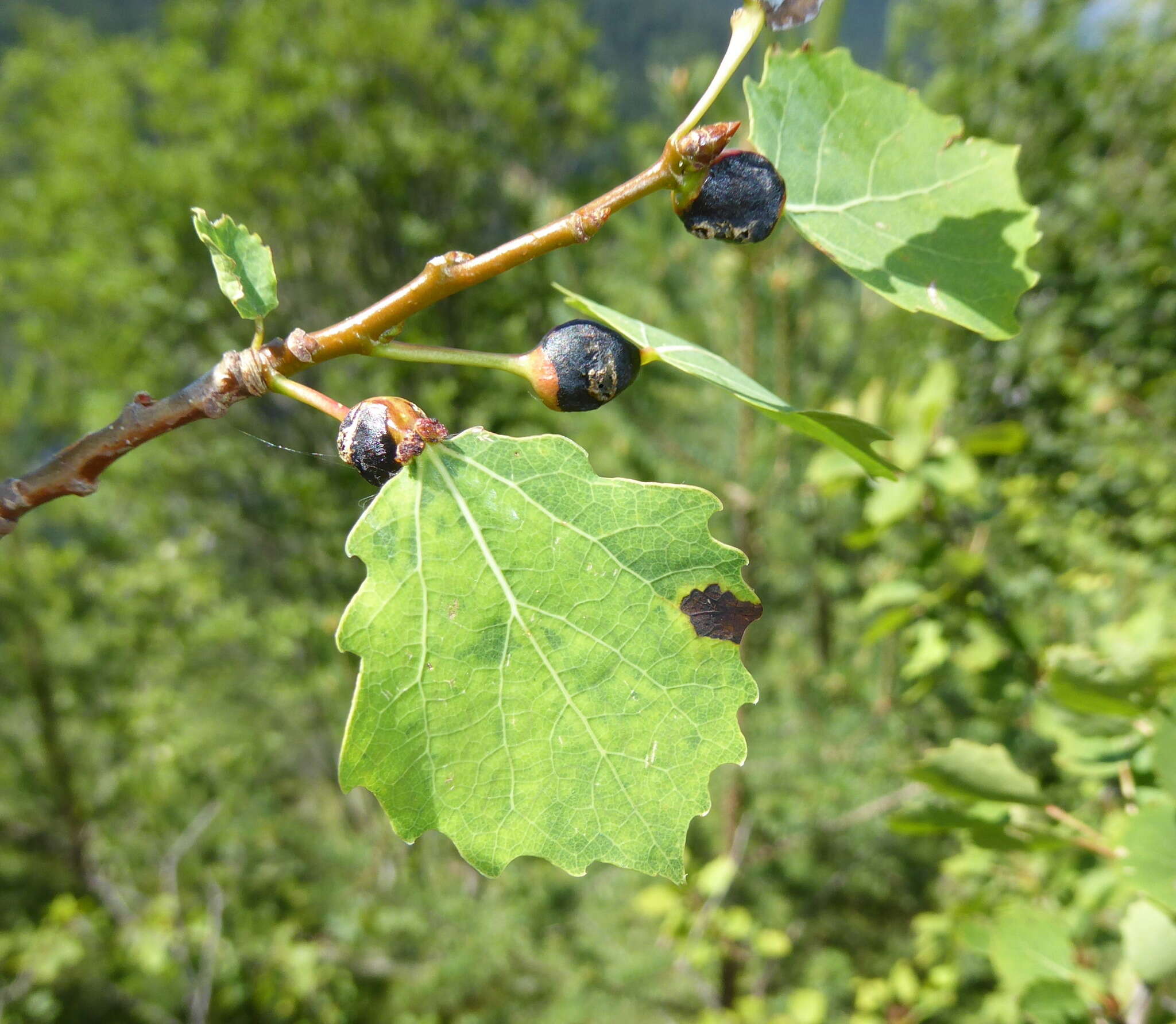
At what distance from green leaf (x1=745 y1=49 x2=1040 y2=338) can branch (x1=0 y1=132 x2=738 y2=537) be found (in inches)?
→ 4.2

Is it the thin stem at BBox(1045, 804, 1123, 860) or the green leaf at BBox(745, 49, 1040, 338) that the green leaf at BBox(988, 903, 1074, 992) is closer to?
the thin stem at BBox(1045, 804, 1123, 860)

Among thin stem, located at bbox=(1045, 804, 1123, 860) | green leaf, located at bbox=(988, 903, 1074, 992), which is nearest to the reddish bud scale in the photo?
thin stem, located at bbox=(1045, 804, 1123, 860)

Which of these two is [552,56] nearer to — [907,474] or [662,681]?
[907,474]

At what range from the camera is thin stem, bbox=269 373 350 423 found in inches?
18.4

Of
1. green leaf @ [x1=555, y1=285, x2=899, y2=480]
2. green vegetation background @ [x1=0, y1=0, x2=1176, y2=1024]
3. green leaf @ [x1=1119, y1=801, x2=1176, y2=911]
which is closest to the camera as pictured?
green leaf @ [x1=555, y1=285, x2=899, y2=480]

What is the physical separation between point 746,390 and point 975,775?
68 cm

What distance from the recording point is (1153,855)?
74 cm

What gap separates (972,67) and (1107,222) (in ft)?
7.07

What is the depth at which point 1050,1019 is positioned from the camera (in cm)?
92

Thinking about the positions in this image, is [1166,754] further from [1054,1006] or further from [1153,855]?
[1054,1006]

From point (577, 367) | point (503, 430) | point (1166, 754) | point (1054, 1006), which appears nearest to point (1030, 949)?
point (1054, 1006)

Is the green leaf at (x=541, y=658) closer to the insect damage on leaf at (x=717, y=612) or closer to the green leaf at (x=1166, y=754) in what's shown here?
the insect damage on leaf at (x=717, y=612)

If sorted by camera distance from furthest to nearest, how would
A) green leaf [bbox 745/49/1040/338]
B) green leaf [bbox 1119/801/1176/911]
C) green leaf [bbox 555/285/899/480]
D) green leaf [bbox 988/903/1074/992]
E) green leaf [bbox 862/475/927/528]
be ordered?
green leaf [bbox 862/475/927/528] < green leaf [bbox 988/903/1074/992] < green leaf [bbox 1119/801/1176/911] < green leaf [bbox 745/49/1040/338] < green leaf [bbox 555/285/899/480]

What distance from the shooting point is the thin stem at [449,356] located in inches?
18.1
